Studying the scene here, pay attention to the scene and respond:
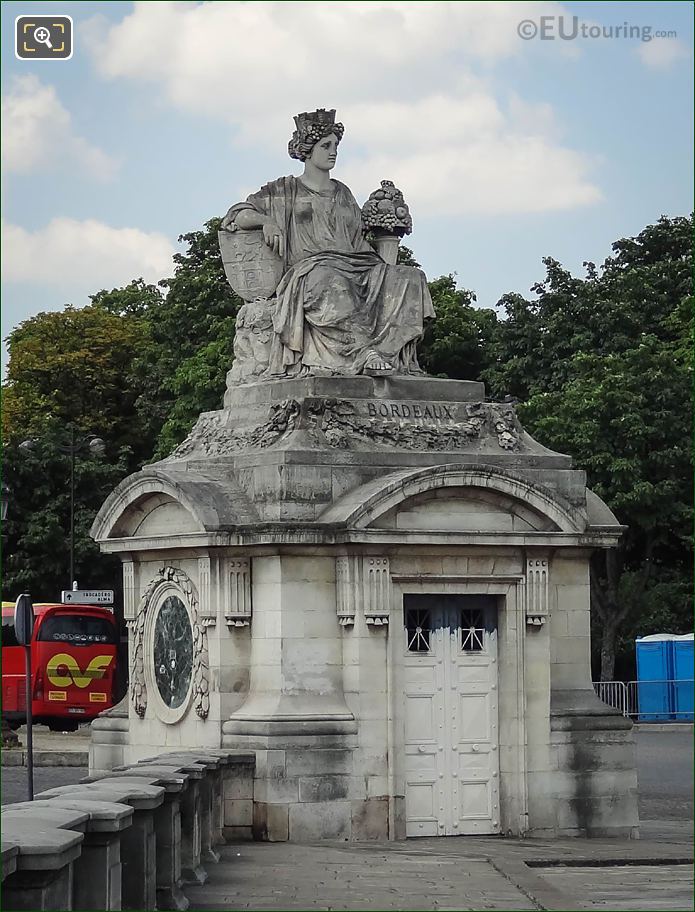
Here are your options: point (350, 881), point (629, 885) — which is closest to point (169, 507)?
point (350, 881)

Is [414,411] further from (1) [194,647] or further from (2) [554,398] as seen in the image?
(2) [554,398]

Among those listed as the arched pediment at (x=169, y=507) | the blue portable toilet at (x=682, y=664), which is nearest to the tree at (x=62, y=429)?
the blue portable toilet at (x=682, y=664)

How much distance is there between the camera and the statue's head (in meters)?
23.1

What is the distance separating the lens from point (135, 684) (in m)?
22.8

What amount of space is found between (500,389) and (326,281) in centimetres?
2858

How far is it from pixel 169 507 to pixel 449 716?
3654 millimetres

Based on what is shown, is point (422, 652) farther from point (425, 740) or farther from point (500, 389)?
point (500, 389)

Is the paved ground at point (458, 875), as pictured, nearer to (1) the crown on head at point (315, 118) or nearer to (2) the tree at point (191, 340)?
(1) the crown on head at point (315, 118)

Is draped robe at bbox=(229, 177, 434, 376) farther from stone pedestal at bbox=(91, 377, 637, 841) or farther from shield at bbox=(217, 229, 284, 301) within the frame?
stone pedestal at bbox=(91, 377, 637, 841)

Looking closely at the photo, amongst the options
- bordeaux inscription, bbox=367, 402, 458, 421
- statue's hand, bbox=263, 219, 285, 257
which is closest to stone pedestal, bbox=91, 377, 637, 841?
bordeaux inscription, bbox=367, 402, 458, 421

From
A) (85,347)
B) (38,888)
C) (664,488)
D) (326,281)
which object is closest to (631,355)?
(664,488)

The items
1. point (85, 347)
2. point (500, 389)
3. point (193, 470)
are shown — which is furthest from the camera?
point (85, 347)

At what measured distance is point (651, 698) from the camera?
4700 cm

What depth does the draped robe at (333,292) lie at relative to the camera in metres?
22.1
